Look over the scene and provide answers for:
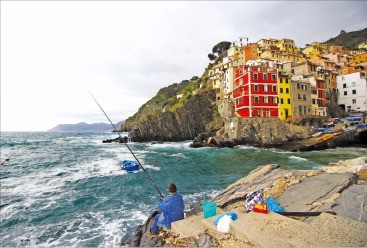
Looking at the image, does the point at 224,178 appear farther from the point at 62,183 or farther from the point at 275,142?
the point at 275,142

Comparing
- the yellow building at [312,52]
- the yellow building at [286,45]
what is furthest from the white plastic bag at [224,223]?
the yellow building at [312,52]

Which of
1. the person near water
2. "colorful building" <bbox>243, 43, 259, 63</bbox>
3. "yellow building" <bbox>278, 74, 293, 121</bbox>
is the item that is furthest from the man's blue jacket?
"colorful building" <bbox>243, 43, 259, 63</bbox>

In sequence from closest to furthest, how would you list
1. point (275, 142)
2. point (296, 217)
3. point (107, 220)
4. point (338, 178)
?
point (296, 217) < point (338, 178) < point (107, 220) < point (275, 142)

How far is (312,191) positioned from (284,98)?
49.6m

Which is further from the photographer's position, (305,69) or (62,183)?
(305,69)

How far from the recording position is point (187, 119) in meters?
74.2

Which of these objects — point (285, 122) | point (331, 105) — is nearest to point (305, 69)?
point (331, 105)

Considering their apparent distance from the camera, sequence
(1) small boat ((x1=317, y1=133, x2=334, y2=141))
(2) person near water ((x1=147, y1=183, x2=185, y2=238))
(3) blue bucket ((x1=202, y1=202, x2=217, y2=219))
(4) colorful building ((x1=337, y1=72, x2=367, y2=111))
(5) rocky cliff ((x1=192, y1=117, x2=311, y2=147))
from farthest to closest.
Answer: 1. (4) colorful building ((x1=337, y1=72, x2=367, y2=111))
2. (5) rocky cliff ((x1=192, y1=117, x2=311, y2=147))
3. (1) small boat ((x1=317, y1=133, x2=334, y2=141))
4. (3) blue bucket ((x1=202, y1=202, x2=217, y2=219))
5. (2) person near water ((x1=147, y1=183, x2=185, y2=238))

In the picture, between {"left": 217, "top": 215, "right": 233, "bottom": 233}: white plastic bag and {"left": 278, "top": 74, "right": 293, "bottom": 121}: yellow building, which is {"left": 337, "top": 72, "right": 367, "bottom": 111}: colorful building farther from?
{"left": 217, "top": 215, "right": 233, "bottom": 233}: white plastic bag

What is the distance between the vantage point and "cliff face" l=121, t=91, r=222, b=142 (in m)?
72.2

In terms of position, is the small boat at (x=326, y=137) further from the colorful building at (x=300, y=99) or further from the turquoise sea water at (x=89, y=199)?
the turquoise sea water at (x=89, y=199)

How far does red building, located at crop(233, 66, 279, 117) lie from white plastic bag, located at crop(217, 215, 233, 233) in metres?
48.6

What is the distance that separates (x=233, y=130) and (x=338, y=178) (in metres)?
41.6

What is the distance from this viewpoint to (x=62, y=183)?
24781 mm
